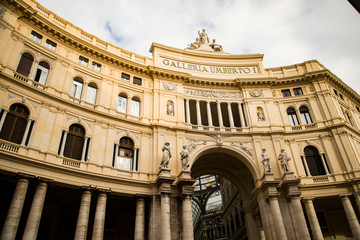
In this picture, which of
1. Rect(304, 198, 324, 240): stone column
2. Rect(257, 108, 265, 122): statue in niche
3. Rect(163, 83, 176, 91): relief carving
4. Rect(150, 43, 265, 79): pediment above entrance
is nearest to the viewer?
Rect(304, 198, 324, 240): stone column

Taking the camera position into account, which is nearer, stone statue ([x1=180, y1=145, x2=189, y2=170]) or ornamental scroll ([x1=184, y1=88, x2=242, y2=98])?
stone statue ([x1=180, y1=145, x2=189, y2=170])

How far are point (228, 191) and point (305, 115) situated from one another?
19.4 m

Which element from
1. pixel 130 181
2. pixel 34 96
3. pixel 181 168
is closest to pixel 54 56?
pixel 34 96

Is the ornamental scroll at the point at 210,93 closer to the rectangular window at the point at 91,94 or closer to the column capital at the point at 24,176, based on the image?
the rectangular window at the point at 91,94

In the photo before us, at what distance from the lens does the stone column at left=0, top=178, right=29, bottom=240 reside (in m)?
15.7

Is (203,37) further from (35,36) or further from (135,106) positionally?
(35,36)

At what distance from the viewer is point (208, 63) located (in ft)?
106

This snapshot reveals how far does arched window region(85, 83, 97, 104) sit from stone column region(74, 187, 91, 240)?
8.32 metres

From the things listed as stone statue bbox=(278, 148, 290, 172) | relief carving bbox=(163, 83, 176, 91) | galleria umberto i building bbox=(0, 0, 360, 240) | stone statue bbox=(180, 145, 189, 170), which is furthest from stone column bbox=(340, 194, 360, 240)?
relief carving bbox=(163, 83, 176, 91)

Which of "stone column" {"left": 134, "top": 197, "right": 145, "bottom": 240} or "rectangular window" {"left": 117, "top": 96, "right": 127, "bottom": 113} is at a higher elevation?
"rectangular window" {"left": 117, "top": 96, "right": 127, "bottom": 113}

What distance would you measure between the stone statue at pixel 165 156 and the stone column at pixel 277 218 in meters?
9.30

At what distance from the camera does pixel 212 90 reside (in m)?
30.4

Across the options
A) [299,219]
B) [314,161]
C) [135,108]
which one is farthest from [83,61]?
[314,161]

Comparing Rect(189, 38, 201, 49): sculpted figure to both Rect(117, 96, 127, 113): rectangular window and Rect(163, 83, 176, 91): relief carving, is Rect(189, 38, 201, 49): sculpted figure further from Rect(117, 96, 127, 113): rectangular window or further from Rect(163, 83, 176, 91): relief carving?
Rect(117, 96, 127, 113): rectangular window
